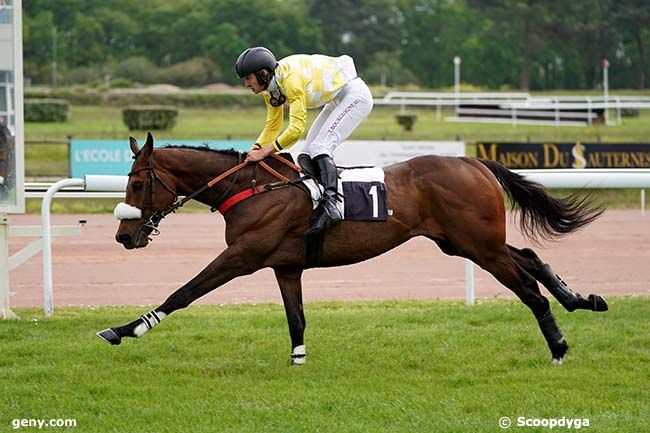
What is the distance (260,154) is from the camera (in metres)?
7.19

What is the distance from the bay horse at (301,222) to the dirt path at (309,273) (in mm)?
2927

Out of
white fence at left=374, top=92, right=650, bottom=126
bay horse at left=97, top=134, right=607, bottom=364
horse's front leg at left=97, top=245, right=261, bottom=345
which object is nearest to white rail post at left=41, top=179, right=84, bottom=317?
bay horse at left=97, top=134, right=607, bottom=364

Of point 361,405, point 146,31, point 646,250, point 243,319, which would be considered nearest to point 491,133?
point 646,250

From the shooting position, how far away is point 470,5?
64500mm

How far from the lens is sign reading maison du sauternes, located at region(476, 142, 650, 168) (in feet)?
67.7

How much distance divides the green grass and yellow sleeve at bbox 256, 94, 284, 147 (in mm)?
1466

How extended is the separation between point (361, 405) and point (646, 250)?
28.4ft

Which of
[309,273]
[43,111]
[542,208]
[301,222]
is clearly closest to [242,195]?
[301,222]

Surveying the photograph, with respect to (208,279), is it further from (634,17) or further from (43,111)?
(634,17)

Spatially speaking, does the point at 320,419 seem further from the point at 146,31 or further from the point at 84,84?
the point at 146,31

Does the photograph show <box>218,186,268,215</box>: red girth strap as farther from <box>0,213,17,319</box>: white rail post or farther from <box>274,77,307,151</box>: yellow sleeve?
<box>0,213,17,319</box>: white rail post

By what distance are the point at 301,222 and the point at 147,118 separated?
27301 mm

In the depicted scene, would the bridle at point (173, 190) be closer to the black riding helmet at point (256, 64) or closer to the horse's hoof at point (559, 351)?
the black riding helmet at point (256, 64)

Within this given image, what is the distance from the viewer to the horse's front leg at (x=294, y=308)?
7.25 metres
